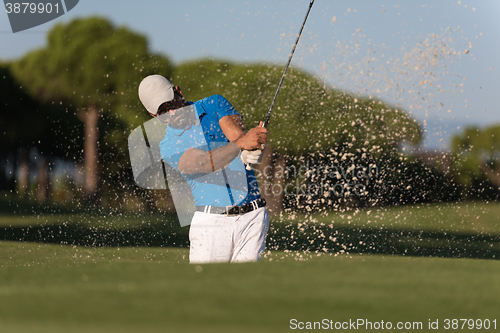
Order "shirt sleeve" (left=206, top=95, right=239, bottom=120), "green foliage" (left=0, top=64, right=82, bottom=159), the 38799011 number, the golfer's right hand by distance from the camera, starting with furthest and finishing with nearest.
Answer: "green foliage" (left=0, top=64, right=82, bottom=159) → "shirt sleeve" (left=206, top=95, right=239, bottom=120) → the golfer's right hand → the 38799011 number

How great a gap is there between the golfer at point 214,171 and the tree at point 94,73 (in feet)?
65.4

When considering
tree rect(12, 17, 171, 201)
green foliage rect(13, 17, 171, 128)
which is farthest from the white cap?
green foliage rect(13, 17, 171, 128)

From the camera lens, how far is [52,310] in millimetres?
3352

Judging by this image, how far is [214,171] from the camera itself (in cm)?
485

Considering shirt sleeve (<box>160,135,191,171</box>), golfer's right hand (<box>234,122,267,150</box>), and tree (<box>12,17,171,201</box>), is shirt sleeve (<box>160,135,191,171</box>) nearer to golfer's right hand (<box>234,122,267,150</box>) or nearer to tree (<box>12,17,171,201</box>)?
golfer's right hand (<box>234,122,267,150</box>)

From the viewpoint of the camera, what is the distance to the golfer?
15.9 feet

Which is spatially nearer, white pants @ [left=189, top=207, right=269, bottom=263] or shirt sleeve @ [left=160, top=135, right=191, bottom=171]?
white pants @ [left=189, top=207, right=269, bottom=263]

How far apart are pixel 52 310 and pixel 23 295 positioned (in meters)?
0.56

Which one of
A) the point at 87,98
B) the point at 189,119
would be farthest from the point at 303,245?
the point at 87,98

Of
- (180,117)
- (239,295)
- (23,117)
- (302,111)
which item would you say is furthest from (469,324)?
(23,117)

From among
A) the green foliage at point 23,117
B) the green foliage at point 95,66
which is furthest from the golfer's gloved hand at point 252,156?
the green foliage at point 23,117

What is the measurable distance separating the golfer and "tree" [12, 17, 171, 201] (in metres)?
19.9

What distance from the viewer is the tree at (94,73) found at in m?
26.3

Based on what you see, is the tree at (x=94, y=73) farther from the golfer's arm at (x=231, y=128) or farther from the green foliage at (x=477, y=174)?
the golfer's arm at (x=231, y=128)
